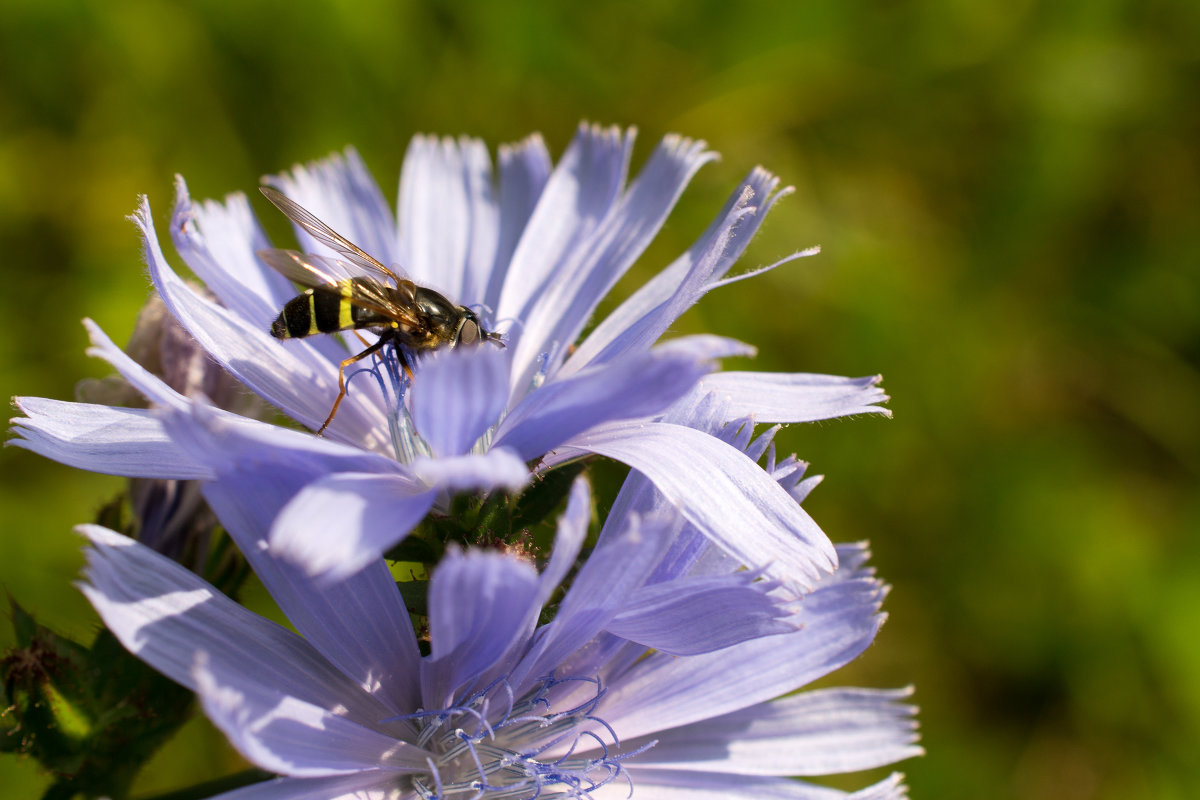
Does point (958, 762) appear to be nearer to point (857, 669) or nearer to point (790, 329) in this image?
point (857, 669)

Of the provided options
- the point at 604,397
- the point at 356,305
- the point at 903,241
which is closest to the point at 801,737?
the point at 604,397

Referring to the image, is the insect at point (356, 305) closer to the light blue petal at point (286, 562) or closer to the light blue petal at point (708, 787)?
the light blue petal at point (286, 562)

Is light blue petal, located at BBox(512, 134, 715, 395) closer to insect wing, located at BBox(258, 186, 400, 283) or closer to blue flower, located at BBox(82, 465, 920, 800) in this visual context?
insect wing, located at BBox(258, 186, 400, 283)

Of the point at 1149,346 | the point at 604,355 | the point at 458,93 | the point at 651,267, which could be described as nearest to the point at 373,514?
the point at 604,355

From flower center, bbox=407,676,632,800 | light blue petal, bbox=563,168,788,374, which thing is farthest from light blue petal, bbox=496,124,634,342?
flower center, bbox=407,676,632,800

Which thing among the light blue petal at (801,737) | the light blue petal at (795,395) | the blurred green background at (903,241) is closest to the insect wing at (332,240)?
the light blue petal at (795,395)

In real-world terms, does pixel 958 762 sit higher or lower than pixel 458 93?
lower
